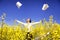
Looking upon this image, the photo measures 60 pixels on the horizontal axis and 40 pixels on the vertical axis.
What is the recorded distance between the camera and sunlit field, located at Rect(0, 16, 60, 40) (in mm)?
2852

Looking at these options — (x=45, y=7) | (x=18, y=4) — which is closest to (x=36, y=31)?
(x=45, y=7)

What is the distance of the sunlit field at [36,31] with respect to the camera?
2852mm

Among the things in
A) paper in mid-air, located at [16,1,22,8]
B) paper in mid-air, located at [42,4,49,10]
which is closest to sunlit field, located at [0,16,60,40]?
paper in mid-air, located at [42,4,49,10]

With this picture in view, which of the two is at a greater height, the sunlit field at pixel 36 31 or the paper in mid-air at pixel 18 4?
the paper in mid-air at pixel 18 4

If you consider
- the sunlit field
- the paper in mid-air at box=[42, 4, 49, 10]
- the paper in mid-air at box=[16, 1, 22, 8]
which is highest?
the paper in mid-air at box=[16, 1, 22, 8]

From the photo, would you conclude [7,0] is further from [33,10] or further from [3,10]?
[33,10]

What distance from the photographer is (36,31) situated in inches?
116

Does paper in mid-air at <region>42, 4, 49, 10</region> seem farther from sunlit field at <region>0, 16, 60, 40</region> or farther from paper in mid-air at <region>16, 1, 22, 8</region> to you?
paper in mid-air at <region>16, 1, 22, 8</region>

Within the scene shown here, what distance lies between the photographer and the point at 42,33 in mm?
2904

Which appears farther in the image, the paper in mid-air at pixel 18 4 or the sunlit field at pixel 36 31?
the paper in mid-air at pixel 18 4

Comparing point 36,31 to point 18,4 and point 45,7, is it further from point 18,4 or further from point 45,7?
point 18,4

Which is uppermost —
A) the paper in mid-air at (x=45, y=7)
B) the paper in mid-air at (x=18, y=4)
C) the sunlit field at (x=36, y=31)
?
the paper in mid-air at (x=18, y=4)

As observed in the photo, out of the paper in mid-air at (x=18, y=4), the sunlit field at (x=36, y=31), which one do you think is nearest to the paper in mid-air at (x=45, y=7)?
the sunlit field at (x=36, y=31)

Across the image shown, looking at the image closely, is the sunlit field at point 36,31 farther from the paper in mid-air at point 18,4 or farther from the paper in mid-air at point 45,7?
the paper in mid-air at point 18,4
